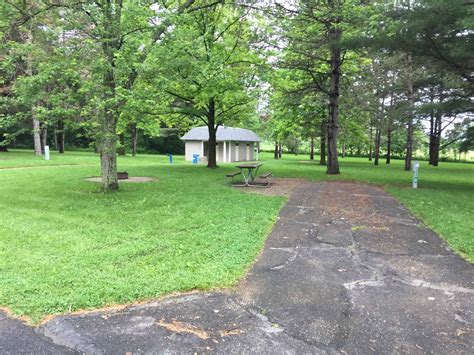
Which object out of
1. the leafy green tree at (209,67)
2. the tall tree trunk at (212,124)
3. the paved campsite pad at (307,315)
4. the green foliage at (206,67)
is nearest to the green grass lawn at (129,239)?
the paved campsite pad at (307,315)

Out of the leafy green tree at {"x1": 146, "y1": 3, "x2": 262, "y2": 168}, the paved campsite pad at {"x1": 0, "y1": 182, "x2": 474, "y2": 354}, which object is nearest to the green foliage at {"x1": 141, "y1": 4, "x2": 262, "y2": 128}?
the leafy green tree at {"x1": 146, "y1": 3, "x2": 262, "y2": 168}

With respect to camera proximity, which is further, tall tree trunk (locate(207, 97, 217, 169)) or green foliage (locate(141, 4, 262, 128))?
tall tree trunk (locate(207, 97, 217, 169))

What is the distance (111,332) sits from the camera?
8.99ft

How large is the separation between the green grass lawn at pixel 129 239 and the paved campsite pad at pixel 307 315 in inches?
12.2

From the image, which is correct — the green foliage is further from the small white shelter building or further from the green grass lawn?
the small white shelter building

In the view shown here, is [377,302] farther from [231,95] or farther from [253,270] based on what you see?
[231,95]

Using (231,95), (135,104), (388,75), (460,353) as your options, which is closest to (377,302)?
(460,353)

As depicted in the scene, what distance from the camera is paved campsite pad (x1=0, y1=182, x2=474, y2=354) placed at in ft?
8.50

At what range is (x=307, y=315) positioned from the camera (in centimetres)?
302

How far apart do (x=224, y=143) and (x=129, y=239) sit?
2460cm

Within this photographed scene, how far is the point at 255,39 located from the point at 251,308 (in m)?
13.4

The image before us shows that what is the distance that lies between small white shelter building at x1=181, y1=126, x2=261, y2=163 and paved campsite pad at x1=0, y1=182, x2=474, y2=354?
2481 cm

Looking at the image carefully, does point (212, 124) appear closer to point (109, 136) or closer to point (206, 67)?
point (206, 67)

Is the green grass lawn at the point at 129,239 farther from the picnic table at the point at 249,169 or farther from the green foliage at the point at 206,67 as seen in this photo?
the green foliage at the point at 206,67
